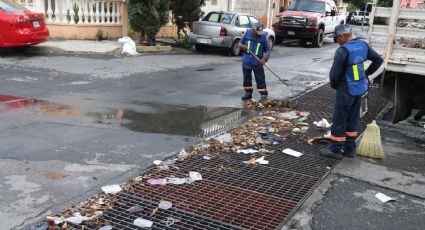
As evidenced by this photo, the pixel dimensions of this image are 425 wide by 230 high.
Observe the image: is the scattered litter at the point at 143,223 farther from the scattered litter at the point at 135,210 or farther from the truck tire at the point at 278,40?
the truck tire at the point at 278,40

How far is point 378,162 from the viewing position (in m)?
5.99

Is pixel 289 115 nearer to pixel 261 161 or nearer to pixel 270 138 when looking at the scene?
pixel 270 138

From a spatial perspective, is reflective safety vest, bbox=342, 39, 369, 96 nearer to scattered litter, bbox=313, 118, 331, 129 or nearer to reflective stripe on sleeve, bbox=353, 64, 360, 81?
reflective stripe on sleeve, bbox=353, 64, 360, 81

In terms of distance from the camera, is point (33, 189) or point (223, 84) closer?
point (33, 189)

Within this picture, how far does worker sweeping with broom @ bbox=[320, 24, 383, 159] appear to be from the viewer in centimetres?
568

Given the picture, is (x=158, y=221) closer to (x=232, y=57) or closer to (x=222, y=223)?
(x=222, y=223)

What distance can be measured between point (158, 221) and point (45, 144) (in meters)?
2.43

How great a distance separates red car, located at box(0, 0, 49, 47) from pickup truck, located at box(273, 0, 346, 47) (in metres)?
12.0

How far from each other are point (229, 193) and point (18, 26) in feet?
32.1

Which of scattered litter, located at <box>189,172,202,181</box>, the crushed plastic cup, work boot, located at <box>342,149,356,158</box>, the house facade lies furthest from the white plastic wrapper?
the crushed plastic cup

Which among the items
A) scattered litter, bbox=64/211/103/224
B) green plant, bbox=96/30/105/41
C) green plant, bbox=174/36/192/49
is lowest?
scattered litter, bbox=64/211/103/224

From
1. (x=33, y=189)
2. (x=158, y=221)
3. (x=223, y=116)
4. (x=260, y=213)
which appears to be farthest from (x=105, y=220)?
(x=223, y=116)

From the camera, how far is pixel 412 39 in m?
7.08

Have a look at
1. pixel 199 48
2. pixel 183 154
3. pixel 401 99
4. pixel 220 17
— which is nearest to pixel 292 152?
pixel 183 154
